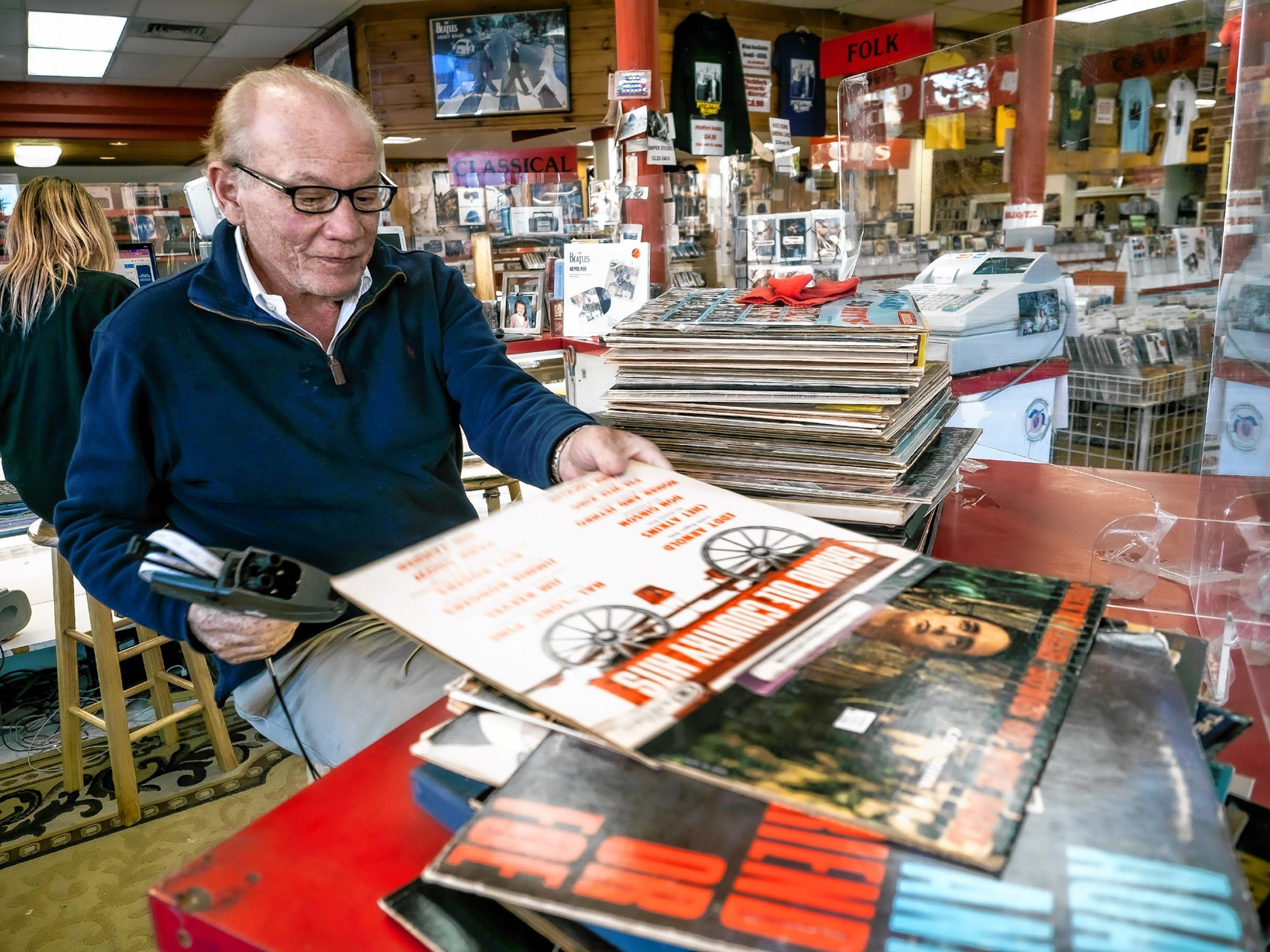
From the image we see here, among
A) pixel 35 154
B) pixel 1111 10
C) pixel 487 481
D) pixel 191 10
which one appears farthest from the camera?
pixel 35 154

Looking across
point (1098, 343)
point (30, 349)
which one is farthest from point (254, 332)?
point (1098, 343)

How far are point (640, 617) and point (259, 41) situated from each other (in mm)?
8013

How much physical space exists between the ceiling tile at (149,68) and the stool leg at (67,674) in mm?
6651

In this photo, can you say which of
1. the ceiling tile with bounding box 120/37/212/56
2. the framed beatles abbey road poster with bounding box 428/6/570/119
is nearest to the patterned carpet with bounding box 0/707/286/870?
the framed beatles abbey road poster with bounding box 428/6/570/119

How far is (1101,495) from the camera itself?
1.33m

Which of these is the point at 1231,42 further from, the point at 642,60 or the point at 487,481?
the point at 642,60

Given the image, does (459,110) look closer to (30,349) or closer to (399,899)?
(30,349)

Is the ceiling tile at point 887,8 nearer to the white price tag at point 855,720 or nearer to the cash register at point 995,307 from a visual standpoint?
the cash register at point 995,307

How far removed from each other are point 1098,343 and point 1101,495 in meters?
1.97

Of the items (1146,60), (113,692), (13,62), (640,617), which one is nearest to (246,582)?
(640,617)

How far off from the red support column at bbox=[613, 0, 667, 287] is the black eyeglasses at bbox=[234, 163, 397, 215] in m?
2.68

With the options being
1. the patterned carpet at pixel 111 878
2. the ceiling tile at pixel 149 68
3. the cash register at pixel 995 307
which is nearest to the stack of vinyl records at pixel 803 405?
the cash register at pixel 995 307

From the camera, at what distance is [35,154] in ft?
34.5

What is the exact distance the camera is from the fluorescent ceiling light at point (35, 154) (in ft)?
33.5
